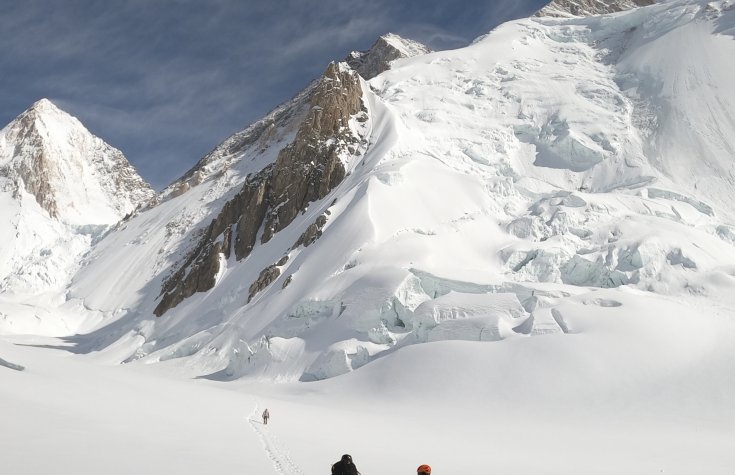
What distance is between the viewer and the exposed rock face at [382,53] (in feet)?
445

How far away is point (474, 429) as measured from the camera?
3116 cm

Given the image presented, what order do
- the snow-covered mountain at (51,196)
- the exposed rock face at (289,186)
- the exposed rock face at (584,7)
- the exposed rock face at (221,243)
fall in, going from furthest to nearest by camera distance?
1. the exposed rock face at (584,7)
2. the snow-covered mountain at (51,196)
3. the exposed rock face at (221,243)
4. the exposed rock face at (289,186)

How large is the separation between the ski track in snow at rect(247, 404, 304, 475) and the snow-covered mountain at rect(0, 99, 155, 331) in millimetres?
83393

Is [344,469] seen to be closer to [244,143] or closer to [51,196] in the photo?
[244,143]

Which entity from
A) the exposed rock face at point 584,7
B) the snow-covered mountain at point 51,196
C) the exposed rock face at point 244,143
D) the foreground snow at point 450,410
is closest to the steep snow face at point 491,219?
the foreground snow at point 450,410

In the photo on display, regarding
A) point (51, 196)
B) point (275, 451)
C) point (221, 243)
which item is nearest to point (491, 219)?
point (221, 243)

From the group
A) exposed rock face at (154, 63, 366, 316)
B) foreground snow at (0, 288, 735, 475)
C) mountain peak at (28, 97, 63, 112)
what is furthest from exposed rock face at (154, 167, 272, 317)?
mountain peak at (28, 97, 63, 112)

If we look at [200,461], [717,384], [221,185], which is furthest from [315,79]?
[200,461]

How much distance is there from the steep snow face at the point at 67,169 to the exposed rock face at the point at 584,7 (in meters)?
99.7

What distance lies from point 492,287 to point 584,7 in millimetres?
103507

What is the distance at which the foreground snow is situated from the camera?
1636cm

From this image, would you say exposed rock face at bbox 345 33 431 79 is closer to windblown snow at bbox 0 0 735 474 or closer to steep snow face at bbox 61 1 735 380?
windblown snow at bbox 0 0 735 474

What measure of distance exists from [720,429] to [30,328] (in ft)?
301

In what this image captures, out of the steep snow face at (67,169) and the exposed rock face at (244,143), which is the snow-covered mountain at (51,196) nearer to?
the steep snow face at (67,169)
